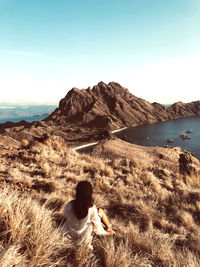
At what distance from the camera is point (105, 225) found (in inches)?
129

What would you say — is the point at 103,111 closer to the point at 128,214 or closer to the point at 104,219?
the point at 128,214

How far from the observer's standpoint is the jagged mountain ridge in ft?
453

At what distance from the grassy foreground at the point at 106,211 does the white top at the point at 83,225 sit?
0.16 metres

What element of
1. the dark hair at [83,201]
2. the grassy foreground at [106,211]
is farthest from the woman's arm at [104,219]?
the dark hair at [83,201]

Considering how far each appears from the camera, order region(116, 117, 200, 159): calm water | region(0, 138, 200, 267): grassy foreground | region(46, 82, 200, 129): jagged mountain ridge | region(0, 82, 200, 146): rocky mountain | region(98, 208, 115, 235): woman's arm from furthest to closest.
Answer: region(46, 82, 200, 129): jagged mountain ridge < region(0, 82, 200, 146): rocky mountain < region(116, 117, 200, 159): calm water < region(98, 208, 115, 235): woman's arm < region(0, 138, 200, 267): grassy foreground

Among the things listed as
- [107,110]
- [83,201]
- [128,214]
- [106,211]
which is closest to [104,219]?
[83,201]

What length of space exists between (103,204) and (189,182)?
19.8 feet

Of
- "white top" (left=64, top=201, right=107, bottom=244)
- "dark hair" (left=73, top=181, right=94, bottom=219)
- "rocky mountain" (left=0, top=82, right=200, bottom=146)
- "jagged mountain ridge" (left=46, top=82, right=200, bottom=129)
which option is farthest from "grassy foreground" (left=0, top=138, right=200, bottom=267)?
"jagged mountain ridge" (left=46, top=82, right=200, bottom=129)

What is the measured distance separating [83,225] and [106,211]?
2.26 meters

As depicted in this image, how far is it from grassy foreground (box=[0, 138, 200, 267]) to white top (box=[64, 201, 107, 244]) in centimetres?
16

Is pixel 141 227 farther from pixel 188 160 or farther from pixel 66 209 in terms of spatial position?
pixel 188 160

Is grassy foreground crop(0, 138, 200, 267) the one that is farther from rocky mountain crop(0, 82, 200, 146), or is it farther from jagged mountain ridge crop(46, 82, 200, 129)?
jagged mountain ridge crop(46, 82, 200, 129)

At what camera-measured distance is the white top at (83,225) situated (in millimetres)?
2863

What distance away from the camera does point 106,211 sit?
4992 millimetres
